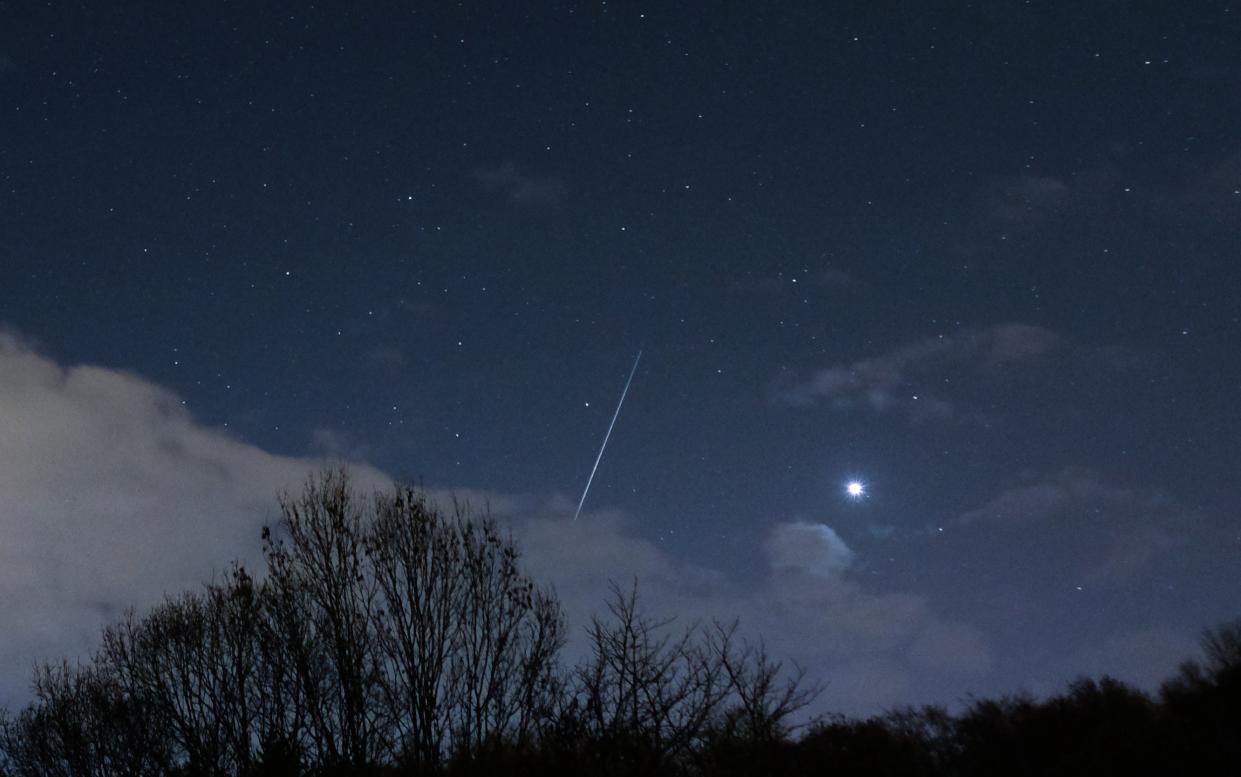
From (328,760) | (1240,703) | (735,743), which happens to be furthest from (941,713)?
(328,760)

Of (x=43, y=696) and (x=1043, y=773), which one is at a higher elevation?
(x=43, y=696)

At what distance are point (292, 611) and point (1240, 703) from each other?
111 feet

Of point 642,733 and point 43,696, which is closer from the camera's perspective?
point 642,733

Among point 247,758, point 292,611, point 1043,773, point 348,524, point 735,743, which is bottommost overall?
point 1043,773

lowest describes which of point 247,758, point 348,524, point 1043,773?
point 1043,773

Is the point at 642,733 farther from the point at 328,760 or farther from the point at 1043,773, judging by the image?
the point at 1043,773

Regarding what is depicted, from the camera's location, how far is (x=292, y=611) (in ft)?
71.2

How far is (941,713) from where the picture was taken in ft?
137

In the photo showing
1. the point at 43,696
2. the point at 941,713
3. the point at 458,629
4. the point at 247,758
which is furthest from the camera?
the point at 941,713

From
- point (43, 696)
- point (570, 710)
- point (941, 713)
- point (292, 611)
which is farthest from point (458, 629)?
point (941, 713)

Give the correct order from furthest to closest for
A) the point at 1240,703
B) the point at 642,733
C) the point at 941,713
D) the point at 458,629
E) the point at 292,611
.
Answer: the point at 941,713 → the point at 1240,703 → the point at 292,611 → the point at 458,629 → the point at 642,733

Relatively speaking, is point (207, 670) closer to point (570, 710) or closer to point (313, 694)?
point (313, 694)

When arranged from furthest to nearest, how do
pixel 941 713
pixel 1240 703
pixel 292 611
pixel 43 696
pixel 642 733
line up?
pixel 941 713 < pixel 43 696 < pixel 1240 703 < pixel 292 611 < pixel 642 733

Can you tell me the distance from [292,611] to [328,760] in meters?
3.90
